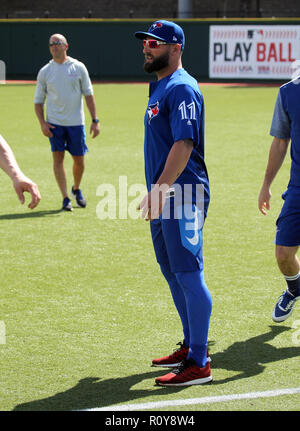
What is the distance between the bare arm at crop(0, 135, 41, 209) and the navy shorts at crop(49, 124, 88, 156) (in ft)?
21.1

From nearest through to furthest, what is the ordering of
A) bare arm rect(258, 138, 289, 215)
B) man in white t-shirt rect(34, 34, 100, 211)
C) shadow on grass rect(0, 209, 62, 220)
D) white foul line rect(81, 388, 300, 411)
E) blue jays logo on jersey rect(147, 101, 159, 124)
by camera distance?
white foul line rect(81, 388, 300, 411)
blue jays logo on jersey rect(147, 101, 159, 124)
bare arm rect(258, 138, 289, 215)
shadow on grass rect(0, 209, 62, 220)
man in white t-shirt rect(34, 34, 100, 211)

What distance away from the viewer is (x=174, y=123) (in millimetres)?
4574

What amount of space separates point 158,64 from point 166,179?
811 mm

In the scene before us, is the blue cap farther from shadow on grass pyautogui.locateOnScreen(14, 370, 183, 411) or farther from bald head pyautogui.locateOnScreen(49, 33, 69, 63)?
bald head pyautogui.locateOnScreen(49, 33, 69, 63)

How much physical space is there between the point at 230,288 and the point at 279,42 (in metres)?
25.2

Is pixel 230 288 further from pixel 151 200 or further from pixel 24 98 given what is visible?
pixel 24 98

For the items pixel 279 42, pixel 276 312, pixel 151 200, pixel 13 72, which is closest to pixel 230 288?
pixel 276 312

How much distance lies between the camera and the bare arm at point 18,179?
376cm

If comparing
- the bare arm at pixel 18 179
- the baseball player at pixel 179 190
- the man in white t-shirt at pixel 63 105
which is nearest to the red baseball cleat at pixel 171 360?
the baseball player at pixel 179 190

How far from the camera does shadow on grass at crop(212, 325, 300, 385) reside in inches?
198

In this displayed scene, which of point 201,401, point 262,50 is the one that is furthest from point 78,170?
point 262,50

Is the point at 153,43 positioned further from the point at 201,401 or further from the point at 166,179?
the point at 201,401

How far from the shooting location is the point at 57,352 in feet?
17.5

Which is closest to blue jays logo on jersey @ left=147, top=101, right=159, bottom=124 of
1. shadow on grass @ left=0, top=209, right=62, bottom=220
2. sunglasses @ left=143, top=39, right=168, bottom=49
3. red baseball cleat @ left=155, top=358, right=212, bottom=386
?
sunglasses @ left=143, top=39, right=168, bottom=49
